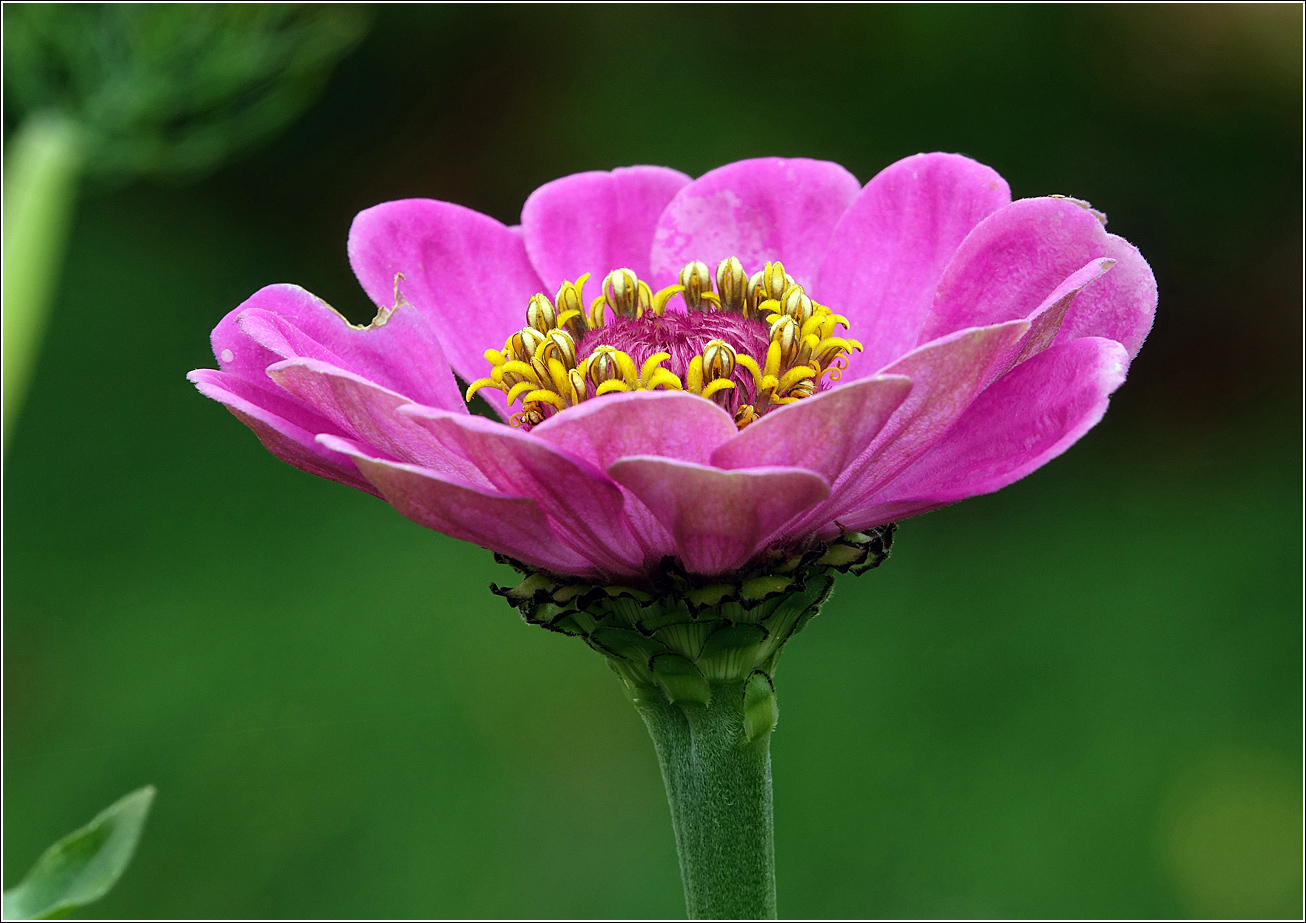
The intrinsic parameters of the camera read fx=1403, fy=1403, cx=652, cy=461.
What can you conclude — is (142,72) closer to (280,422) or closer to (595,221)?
(595,221)

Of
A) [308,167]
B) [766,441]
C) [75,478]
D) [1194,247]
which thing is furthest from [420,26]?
[766,441]

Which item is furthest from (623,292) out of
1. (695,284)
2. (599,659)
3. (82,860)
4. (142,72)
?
(599,659)

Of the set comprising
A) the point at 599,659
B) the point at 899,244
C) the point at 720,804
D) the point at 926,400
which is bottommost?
the point at 720,804

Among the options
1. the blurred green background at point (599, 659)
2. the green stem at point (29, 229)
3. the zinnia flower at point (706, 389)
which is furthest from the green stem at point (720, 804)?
the blurred green background at point (599, 659)

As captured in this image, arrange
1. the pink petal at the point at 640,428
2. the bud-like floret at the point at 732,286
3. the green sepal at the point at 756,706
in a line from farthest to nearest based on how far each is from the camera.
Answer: the bud-like floret at the point at 732,286
the green sepal at the point at 756,706
the pink petal at the point at 640,428

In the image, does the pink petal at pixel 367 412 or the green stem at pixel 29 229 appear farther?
the green stem at pixel 29 229

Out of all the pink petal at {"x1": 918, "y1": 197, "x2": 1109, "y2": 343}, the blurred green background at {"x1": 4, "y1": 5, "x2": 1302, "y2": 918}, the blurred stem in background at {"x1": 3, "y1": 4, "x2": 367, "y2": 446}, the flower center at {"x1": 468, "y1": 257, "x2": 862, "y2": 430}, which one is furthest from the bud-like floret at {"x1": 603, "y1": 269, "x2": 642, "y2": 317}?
the blurred green background at {"x1": 4, "y1": 5, "x2": 1302, "y2": 918}

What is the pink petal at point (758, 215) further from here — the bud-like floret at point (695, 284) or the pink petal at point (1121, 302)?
the pink petal at point (1121, 302)
